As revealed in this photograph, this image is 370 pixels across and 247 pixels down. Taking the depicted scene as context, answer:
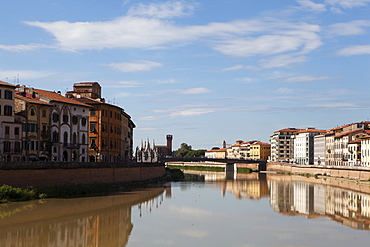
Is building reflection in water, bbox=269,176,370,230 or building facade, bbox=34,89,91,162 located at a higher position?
building facade, bbox=34,89,91,162

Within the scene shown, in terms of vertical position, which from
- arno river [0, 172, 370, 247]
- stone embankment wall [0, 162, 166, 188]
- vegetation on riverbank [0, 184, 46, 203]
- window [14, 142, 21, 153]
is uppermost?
window [14, 142, 21, 153]

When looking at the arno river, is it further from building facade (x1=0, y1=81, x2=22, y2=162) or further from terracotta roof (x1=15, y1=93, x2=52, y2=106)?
terracotta roof (x1=15, y1=93, x2=52, y2=106)

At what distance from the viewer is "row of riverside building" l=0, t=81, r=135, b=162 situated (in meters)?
56.4

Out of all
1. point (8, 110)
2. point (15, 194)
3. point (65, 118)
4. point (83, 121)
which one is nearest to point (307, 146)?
point (83, 121)

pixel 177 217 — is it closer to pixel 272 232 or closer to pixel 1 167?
pixel 272 232

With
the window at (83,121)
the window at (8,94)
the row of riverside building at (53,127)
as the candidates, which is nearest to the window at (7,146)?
the row of riverside building at (53,127)

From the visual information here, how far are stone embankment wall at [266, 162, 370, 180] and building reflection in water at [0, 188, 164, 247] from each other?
1900 inches

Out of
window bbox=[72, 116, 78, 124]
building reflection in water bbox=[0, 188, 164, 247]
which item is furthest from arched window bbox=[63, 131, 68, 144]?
building reflection in water bbox=[0, 188, 164, 247]

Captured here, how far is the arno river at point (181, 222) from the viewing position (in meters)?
31.9

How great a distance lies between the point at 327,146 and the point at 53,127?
10178 cm

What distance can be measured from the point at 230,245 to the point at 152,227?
7903mm

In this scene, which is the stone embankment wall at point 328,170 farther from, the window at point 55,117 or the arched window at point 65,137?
the window at point 55,117

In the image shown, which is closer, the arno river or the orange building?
the arno river

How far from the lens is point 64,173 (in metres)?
54.9
